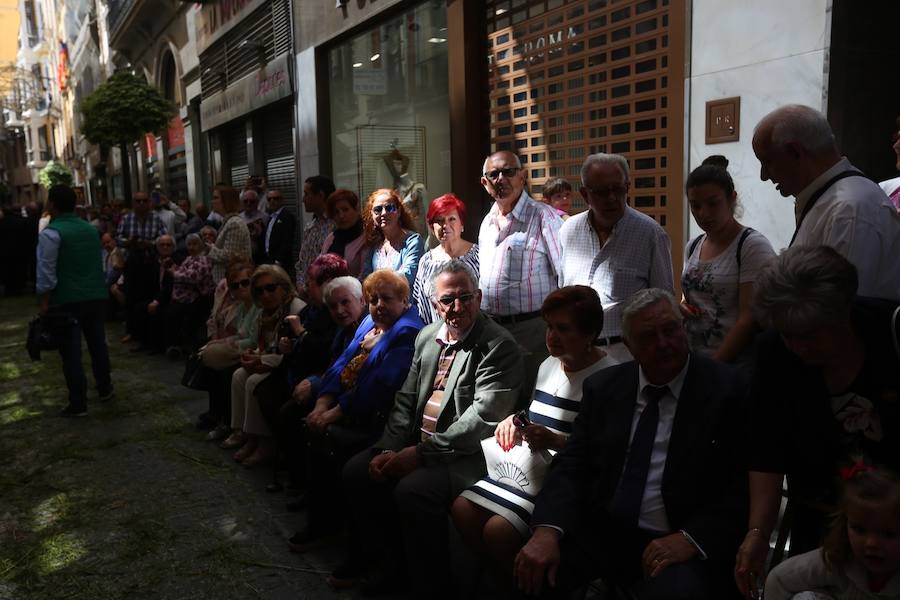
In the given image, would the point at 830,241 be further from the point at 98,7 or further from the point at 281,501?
the point at 98,7

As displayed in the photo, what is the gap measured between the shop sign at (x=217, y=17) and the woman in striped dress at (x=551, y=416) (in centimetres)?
1123

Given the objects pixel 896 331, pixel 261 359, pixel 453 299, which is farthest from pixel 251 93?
pixel 896 331

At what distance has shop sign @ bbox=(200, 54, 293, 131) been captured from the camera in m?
11.9

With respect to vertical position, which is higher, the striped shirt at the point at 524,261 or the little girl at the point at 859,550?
the striped shirt at the point at 524,261

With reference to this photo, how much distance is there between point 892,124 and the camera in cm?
399

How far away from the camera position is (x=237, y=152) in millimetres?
16047

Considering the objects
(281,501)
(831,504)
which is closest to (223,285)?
(281,501)

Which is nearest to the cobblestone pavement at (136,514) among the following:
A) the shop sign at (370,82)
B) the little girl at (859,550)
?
the little girl at (859,550)

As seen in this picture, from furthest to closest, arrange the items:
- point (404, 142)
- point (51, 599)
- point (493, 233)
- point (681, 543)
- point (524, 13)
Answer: point (404, 142) → point (524, 13) → point (493, 233) → point (51, 599) → point (681, 543)

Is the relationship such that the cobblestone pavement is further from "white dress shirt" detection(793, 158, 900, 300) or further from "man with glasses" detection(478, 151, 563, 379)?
"white dress shirt" detection(793, 158, 900, 300)

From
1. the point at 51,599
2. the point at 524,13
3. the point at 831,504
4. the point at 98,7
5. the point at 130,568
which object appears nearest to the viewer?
the point at 831,504

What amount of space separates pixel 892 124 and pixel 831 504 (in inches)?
104

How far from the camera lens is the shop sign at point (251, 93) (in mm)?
11867

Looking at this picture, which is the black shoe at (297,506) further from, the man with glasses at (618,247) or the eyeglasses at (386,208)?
the man with glasses at (618,247)
